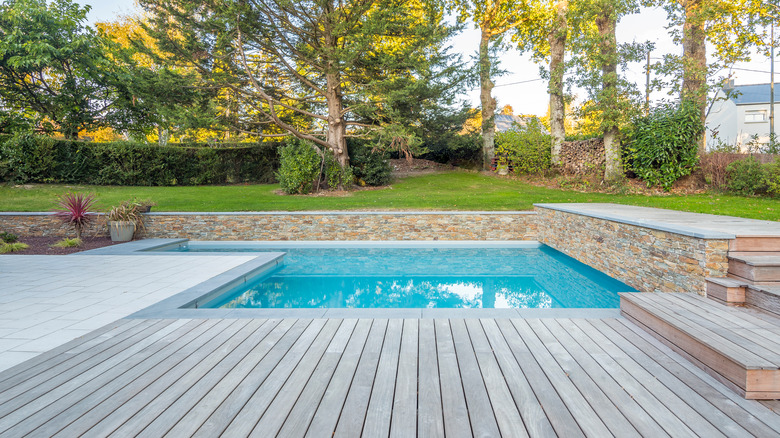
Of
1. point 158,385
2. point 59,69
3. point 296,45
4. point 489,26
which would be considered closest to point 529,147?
point 489,26

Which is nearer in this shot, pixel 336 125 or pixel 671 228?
pixel 671 228

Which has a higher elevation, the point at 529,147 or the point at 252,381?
the point at 529,147

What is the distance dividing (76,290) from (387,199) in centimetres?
761

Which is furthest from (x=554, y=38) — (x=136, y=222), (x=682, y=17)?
(x=136, y=222)

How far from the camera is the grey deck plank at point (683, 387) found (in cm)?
168

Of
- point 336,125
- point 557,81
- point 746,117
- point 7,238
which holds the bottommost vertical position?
point 7,238

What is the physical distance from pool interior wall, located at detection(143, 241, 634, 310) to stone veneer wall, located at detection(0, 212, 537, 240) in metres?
0.28

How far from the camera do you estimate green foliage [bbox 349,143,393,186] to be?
1414 cm

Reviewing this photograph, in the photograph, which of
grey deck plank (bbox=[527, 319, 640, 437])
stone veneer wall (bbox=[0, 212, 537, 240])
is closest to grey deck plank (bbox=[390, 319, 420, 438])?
grey deck plank (bbox=[527, 319, 640, 437])

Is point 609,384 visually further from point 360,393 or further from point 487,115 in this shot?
point 487,115

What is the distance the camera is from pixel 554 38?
44.9 ft

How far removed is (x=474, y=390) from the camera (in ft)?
6.59

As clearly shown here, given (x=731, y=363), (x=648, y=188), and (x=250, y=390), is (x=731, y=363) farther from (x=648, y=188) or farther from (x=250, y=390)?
(x=648, y=188)

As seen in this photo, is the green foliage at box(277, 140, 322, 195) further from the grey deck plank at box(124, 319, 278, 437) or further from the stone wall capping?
the grey deck plank at box(124, 319, 278, 437)
